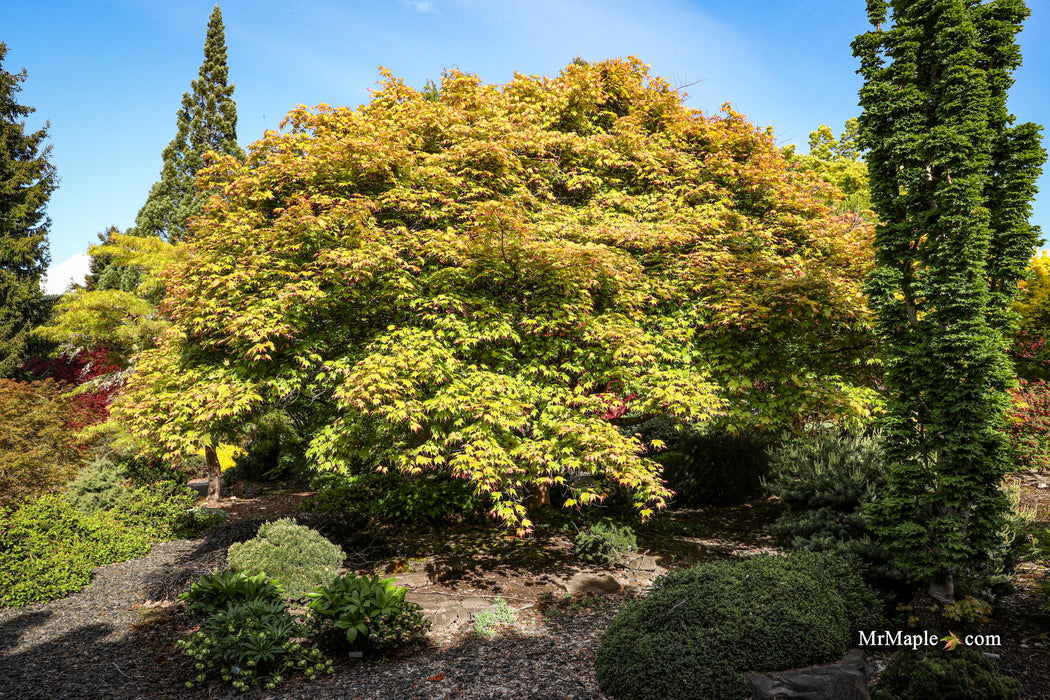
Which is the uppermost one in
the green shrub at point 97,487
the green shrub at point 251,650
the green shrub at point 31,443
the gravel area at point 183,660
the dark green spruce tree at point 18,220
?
the dark green spruce tree at point 18,220

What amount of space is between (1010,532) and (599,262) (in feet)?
18.6

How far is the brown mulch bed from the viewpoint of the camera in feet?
15.3

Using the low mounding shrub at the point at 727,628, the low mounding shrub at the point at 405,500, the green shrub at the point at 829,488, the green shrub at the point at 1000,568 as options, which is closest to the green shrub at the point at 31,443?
the low mounding shrub at the point at 405,500

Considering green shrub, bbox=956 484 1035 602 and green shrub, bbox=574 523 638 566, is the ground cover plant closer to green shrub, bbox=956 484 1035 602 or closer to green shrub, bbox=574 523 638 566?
green shrub, bbox=574 523 638 566

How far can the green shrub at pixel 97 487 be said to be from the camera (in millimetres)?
10023

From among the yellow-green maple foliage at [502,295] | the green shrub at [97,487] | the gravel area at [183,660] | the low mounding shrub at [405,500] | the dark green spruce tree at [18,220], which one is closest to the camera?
the gravel area at [183,660]

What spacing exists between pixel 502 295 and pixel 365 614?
4297mm

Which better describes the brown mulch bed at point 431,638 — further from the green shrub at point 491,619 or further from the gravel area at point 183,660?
the green shrub at point 491,619

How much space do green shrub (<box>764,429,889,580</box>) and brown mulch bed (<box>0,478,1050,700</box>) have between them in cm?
122

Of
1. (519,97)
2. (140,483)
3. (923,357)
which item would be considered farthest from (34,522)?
(923,357)

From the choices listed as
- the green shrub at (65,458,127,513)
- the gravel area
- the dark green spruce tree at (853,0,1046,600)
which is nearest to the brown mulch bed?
the gravel area

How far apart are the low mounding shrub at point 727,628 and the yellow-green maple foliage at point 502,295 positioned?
5.15ft

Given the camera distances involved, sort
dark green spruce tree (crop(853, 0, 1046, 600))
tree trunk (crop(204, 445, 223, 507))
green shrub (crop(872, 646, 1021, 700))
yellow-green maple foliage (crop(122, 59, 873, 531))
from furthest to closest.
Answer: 1. tree trunk (crop(204, 445, 223, 507))
2. yellow-green maple foliage (crop(122, 59, 873, 531))
3. dark green spruce tree (crop(853, 0, 1046, 600))
4. green shrub (crop(872, 646, 1021, 700))

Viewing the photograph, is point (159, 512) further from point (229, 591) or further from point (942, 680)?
point (942, 680)
